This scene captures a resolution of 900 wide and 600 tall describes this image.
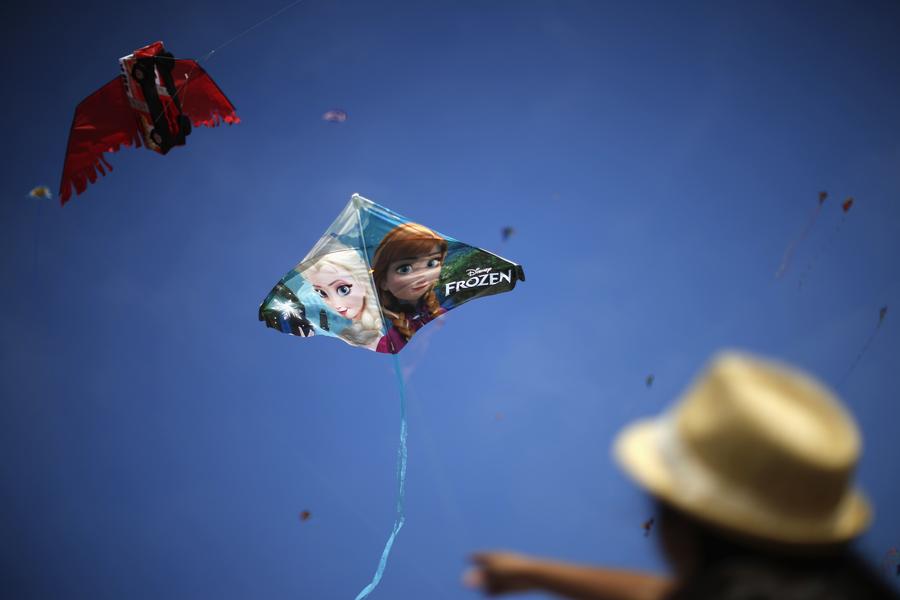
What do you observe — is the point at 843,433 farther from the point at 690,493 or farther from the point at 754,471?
the point at 690,493

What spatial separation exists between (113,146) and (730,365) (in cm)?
890

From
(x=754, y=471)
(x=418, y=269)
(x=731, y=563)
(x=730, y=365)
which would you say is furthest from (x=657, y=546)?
(x=418, y=269)

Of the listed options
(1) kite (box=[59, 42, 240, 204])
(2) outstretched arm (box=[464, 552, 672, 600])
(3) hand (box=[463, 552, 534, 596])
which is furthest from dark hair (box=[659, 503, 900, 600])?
(1) kite (box=[59, 42, 240, 204])

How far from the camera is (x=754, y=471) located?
4.40 ft

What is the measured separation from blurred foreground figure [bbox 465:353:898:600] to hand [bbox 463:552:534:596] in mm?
391

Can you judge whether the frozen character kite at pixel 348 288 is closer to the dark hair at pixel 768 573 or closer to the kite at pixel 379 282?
the kite at pixel 379 282

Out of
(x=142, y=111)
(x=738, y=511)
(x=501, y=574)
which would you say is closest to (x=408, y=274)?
(x=142, y=111)

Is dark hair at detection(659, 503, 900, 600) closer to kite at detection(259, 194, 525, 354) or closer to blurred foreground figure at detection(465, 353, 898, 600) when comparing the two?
blurred foreground figure at detection(465, 353, 898, 600)

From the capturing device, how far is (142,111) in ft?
27.3

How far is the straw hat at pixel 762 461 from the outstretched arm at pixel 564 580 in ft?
1.28

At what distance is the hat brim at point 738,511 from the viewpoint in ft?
4.33

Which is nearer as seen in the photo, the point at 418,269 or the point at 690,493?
the point at 690,493

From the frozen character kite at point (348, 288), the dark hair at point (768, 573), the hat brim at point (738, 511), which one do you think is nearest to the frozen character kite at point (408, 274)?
the frozen character kite at point (348, 288)

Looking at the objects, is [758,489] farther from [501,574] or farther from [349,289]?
[349,289]
